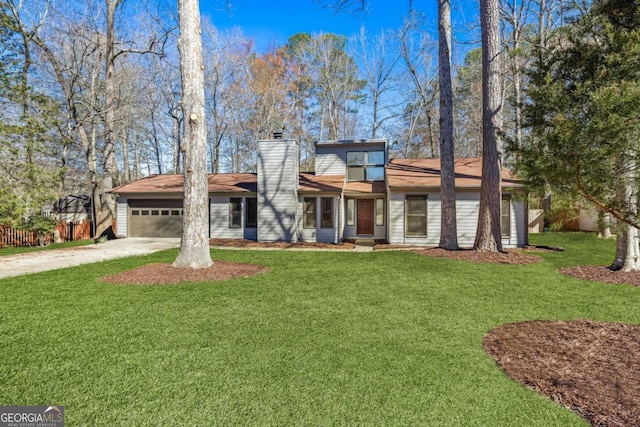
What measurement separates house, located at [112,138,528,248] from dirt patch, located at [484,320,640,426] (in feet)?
28.0

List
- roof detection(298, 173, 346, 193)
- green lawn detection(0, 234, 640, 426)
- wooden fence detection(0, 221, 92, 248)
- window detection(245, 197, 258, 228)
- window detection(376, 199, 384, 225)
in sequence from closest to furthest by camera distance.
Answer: green lawn detection(0, 234, 640, 426) → wooden fence detection(0, 221, 92, 248) → roof detection(298, 173, 346, 193) → window detection(245, 197, 258, 228) → window detection(376, 199, 384, 225)

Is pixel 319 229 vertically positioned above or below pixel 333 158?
below

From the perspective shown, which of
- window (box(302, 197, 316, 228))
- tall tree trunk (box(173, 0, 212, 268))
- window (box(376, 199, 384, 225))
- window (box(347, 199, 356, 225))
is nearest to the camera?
tall tree trunk (box(173, 0, 212, 268))

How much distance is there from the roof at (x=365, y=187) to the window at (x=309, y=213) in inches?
62.5

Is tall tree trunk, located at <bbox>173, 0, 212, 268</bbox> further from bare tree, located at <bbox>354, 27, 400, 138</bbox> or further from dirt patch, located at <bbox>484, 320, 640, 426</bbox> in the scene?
bare tree, located at <bbox>354, 27, 400, 138</bbox>

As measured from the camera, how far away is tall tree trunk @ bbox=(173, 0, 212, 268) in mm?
7043

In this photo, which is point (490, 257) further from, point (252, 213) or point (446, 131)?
point (252, 213)

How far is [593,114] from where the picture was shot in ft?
9.34

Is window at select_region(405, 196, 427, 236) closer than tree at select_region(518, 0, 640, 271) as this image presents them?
No

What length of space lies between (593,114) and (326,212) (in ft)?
35.2

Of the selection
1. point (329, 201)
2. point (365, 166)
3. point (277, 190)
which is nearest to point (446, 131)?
point (365, 166)

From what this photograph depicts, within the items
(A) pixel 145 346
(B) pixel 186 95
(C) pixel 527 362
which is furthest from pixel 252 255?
(C) pixel 527 362

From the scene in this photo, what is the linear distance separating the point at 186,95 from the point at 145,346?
567 cm

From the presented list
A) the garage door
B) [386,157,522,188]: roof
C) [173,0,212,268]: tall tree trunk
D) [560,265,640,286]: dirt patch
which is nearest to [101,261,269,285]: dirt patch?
[173,0,212,268]: tall tree trunk
